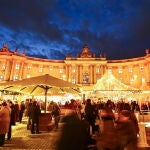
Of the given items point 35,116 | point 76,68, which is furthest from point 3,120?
point 76,68

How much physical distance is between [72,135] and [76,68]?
74267mm

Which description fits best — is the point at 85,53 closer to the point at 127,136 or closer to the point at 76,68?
the point at 76,68

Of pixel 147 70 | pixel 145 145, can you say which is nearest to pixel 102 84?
pixel 145 145

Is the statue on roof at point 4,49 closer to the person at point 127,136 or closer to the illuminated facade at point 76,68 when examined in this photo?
the illuminated facade at point 76,68

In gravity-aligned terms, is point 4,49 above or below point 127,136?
above

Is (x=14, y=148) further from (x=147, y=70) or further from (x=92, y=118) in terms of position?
(x=147, y=70)

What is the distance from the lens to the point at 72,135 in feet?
11.7

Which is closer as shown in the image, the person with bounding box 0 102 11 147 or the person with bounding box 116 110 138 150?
the person with bounding box 116 110 138 150

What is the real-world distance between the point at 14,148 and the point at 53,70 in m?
70.0

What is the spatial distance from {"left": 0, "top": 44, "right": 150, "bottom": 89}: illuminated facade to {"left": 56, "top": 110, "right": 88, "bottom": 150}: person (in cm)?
7093

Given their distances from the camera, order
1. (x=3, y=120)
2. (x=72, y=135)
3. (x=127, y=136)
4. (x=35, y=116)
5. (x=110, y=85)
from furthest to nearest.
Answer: (x=110, y=85) → (x=35, y=116) → (x=3, y=120) → (x=127, y=136) → (x=72, y=135)

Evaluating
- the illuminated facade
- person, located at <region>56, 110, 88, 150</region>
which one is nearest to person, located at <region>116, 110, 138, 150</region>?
person, located at <region>56, 110, 88, 150</region>

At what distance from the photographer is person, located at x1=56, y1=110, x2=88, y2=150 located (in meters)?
3.50

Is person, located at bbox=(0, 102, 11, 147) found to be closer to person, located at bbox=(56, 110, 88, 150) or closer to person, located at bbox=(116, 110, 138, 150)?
person, located at bbox=(116, 110, 138, 150)
